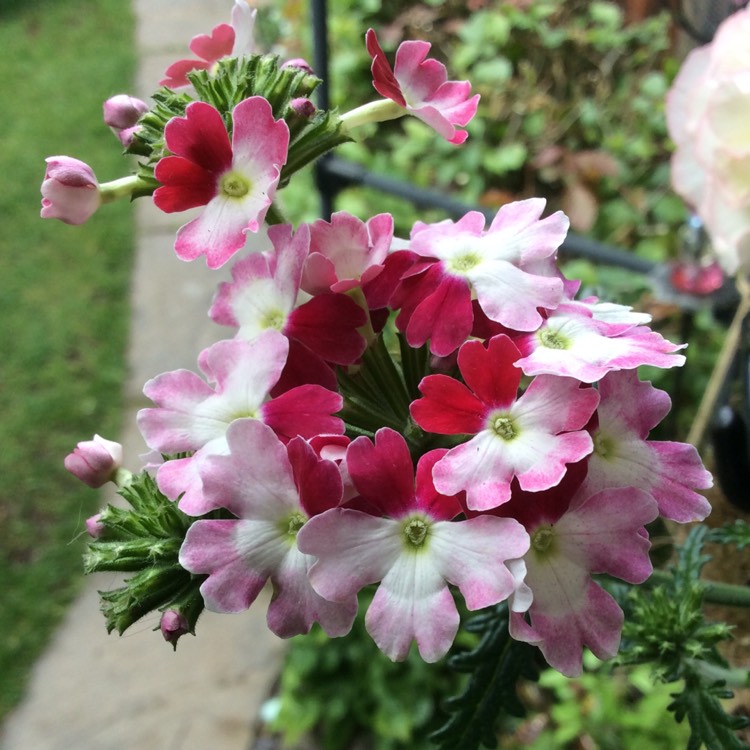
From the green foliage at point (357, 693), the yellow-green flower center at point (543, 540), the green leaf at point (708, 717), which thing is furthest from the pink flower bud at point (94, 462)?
the green foliage at point (357, 693)

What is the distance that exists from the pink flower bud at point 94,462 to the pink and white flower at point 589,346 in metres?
0.21

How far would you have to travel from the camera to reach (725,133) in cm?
53

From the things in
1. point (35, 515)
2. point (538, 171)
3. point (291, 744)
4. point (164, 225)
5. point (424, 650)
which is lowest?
point (291, 744)

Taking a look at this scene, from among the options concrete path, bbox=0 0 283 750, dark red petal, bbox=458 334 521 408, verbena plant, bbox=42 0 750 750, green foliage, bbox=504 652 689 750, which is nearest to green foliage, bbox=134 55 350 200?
verbena plant, bbox=42 0 750 750

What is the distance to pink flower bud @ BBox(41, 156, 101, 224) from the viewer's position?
0.35 meters

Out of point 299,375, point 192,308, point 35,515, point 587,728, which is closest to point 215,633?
point 35,515

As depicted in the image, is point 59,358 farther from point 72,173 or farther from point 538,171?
point 72,173

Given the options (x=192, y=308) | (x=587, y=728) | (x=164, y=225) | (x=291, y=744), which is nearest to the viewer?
(x=587, y=728)

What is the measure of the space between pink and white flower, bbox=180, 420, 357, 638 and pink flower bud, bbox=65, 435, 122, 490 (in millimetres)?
109

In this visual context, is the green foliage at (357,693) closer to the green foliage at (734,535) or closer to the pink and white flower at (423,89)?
the green foliage at (734,535)

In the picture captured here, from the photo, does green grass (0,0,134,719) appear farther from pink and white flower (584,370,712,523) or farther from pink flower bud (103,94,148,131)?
pink and white flower (584,370,712,523)

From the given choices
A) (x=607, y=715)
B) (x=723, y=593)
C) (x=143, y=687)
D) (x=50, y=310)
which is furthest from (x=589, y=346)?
(x=50, y=310)

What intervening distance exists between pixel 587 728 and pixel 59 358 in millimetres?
1448

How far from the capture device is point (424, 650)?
0.99 ft
